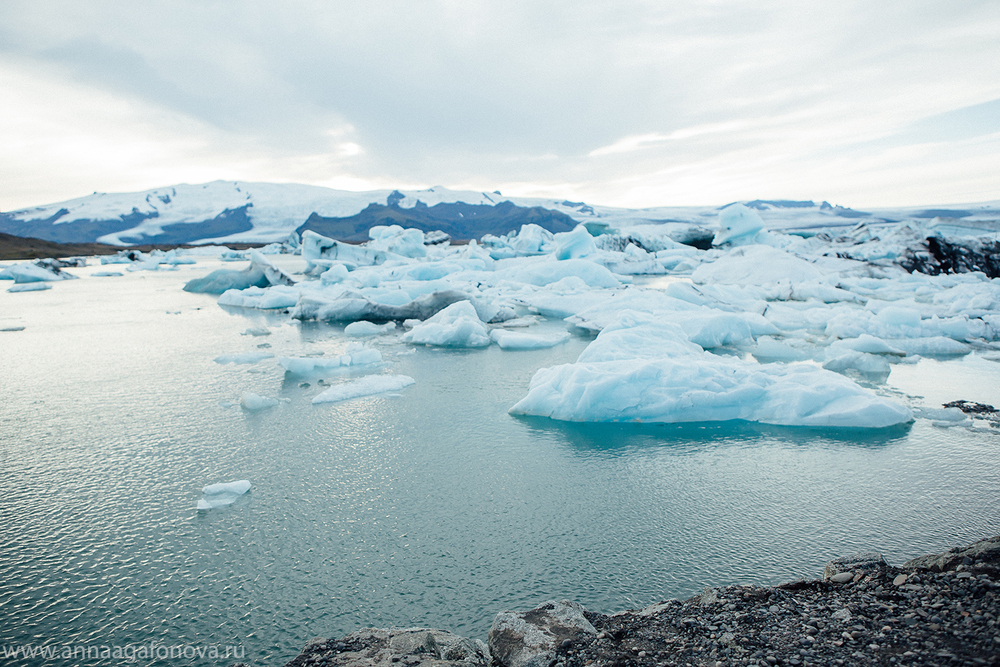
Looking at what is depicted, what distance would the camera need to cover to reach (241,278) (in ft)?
48.3

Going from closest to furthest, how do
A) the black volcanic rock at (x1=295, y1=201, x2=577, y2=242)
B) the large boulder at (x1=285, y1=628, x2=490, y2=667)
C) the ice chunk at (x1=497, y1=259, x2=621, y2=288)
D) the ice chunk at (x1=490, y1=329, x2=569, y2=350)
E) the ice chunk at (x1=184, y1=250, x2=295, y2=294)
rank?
1. the large boulder at (x1=285, y1=628, x2=490, y2=667)
2. the ice chunk at (x1=490, y1=329, x2=569, y2=350)
3. the ice chunk at (x1=497, y1=259, x2=621, y2=288)
4. the ice chunk at (x1=184, y1=250, x2=295, y2=294)
5. the black volcanic rock at (x1=295, y1=201, x2=577, y2=242)

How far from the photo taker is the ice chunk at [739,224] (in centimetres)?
2061

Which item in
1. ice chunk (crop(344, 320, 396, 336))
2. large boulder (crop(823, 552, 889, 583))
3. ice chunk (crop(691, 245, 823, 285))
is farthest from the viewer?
ice chunk (crop(691, 245, 823, 285))

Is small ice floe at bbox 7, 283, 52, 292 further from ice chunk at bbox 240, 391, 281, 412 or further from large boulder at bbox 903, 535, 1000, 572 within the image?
large boulder at bbox 903, 535, 1000, 572

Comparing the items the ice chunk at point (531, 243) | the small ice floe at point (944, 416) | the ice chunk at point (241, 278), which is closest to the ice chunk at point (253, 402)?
the small ice floe at point (944, 416)

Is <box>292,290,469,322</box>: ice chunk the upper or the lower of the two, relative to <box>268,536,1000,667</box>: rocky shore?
upper

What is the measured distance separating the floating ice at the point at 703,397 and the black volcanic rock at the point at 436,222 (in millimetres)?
62867

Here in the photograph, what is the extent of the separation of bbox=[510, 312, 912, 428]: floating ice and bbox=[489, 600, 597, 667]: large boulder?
265cm

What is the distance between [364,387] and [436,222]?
7158 cm

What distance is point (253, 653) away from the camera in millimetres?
2037

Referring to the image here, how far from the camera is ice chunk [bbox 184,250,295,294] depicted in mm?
14680

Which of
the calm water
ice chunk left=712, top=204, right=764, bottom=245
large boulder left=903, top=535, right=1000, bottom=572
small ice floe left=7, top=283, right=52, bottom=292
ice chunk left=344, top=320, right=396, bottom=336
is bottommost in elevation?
the calm water

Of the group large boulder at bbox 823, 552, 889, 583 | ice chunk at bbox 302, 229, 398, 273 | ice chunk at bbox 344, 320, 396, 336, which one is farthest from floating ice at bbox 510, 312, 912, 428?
ice chunk at bbox 302, 229, 398, 273

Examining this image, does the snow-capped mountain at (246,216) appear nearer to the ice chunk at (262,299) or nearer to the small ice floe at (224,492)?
the ice chunk at (262,299)
